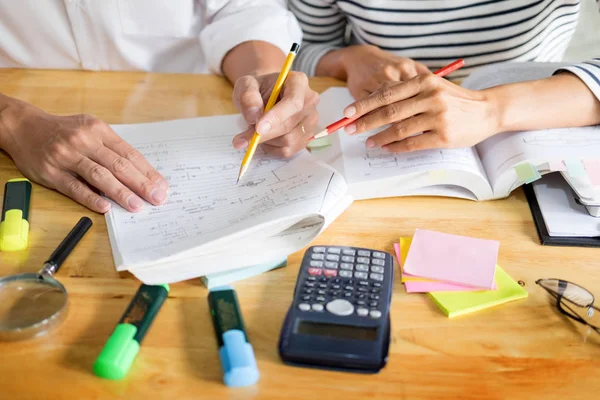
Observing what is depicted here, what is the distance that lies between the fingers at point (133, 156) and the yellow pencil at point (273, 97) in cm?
11

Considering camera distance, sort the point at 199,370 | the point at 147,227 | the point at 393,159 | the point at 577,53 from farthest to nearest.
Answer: the point at 577,53
the point at 393,159
the point at 147,227
the point at 199,370

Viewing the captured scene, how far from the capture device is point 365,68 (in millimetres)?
1113

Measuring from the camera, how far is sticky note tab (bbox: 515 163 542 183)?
85cm

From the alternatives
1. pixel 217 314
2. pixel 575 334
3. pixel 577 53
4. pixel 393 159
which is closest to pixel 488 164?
pixel 393 159

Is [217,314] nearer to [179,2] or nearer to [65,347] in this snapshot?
[65,347]

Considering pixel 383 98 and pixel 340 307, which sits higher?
pixel 383 98

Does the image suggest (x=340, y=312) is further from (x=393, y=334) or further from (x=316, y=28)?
(x=316, y=28)

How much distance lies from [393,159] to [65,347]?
1.66ft

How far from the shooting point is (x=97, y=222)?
793 millimetres

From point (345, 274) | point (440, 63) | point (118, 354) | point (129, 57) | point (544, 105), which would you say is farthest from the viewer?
point (440, 63)

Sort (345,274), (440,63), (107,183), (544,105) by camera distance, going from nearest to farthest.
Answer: (345,274), (107,183), (544,105), (440,63)

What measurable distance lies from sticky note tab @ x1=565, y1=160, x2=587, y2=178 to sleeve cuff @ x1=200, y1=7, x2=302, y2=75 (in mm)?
549

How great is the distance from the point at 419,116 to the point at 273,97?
0.21 m

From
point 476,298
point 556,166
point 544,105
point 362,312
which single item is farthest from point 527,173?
point 362,312
